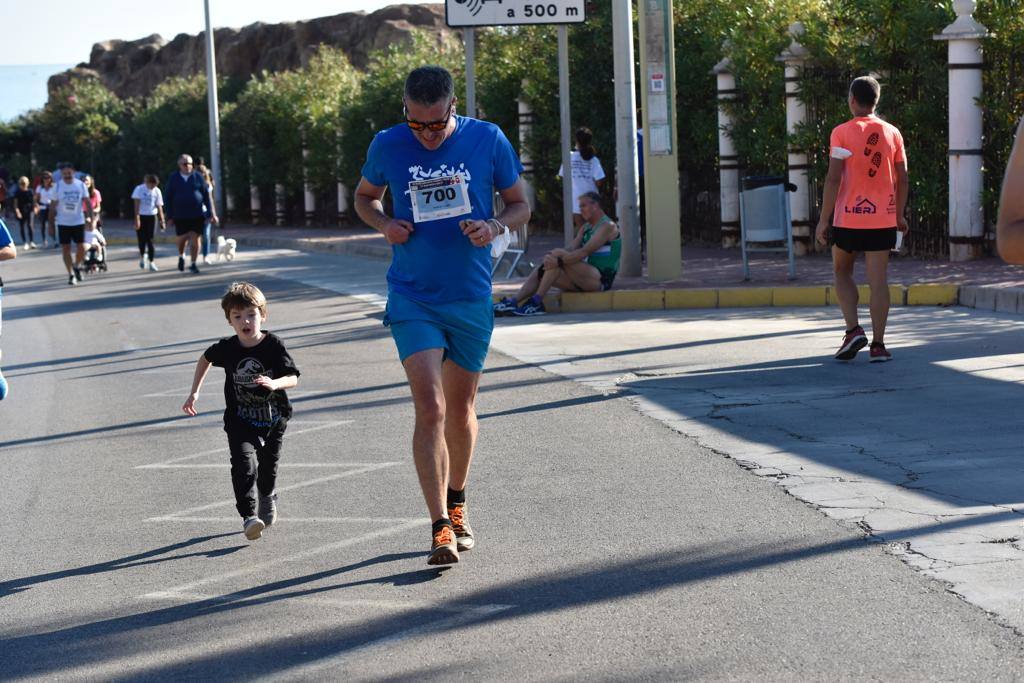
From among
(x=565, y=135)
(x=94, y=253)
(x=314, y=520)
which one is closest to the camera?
(x=314, y=520)

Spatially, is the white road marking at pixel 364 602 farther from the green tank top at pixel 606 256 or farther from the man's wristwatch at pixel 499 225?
the green tank top at pixel 606 256

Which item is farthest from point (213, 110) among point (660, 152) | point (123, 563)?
point (123, 563)

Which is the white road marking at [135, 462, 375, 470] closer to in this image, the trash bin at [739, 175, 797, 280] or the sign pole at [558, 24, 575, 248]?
the trash bin at [739, 175, 797, 280]

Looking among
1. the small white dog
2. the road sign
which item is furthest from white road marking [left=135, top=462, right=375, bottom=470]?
the small white dog

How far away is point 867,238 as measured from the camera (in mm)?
10531

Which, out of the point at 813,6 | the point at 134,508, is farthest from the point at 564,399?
the point at 813,6

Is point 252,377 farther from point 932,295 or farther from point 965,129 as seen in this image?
point 965,129

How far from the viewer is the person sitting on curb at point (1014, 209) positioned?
2465 mm

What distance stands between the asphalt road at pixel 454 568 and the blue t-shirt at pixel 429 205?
1048mm

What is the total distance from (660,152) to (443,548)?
443 inches

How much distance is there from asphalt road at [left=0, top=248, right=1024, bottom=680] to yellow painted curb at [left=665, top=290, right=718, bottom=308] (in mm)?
5051

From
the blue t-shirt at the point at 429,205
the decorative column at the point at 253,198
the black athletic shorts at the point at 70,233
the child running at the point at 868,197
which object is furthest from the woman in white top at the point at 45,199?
the blue t-shirt at the point at 429,205

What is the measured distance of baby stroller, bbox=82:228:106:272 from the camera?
79.9ft

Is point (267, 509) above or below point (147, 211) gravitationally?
below
